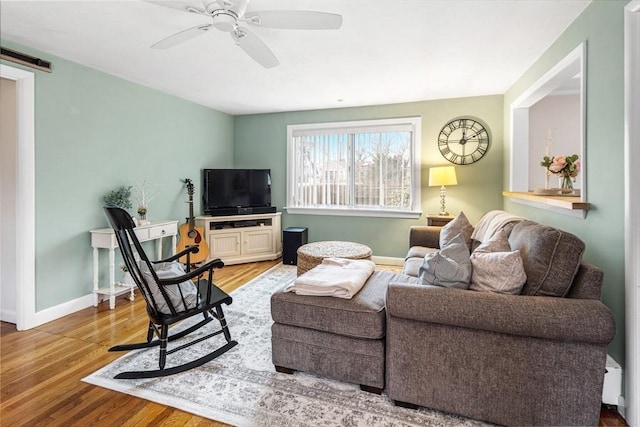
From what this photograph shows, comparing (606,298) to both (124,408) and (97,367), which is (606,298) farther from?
(97,367)

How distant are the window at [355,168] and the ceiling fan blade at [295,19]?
3004 mm

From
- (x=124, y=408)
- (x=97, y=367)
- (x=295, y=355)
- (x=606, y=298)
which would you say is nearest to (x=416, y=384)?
(x=295, y=355)

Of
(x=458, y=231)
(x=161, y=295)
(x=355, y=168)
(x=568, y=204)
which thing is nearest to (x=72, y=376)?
(x=161, y=295)

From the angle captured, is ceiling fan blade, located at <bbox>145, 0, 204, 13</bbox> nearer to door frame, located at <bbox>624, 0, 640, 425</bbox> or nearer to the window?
door frame, located at <bbox>624, 0, 640, 425</bbox>

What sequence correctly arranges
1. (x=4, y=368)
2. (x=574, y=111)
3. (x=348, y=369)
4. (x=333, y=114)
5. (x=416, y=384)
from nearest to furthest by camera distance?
(x=416, y=384), (x=348, y=369), (x=4, y=368), (x=574, y=111), (x=333, y=114)

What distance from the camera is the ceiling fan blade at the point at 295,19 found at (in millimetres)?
1806

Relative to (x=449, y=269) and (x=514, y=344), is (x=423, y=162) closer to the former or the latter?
Answer: (x=449, y=269)

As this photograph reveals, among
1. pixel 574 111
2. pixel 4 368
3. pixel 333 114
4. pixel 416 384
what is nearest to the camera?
pixel 416 384

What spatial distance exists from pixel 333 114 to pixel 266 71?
181 centimetres

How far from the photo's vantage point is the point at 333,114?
5.01 meters

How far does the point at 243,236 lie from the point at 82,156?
2.30m

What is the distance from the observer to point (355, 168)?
197 inches

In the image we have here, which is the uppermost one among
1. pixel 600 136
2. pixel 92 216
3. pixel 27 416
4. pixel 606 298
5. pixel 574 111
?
pixel 574 111

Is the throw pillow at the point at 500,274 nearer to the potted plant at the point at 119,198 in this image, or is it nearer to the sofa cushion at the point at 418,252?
the sofa cushion at the point at 418,252
